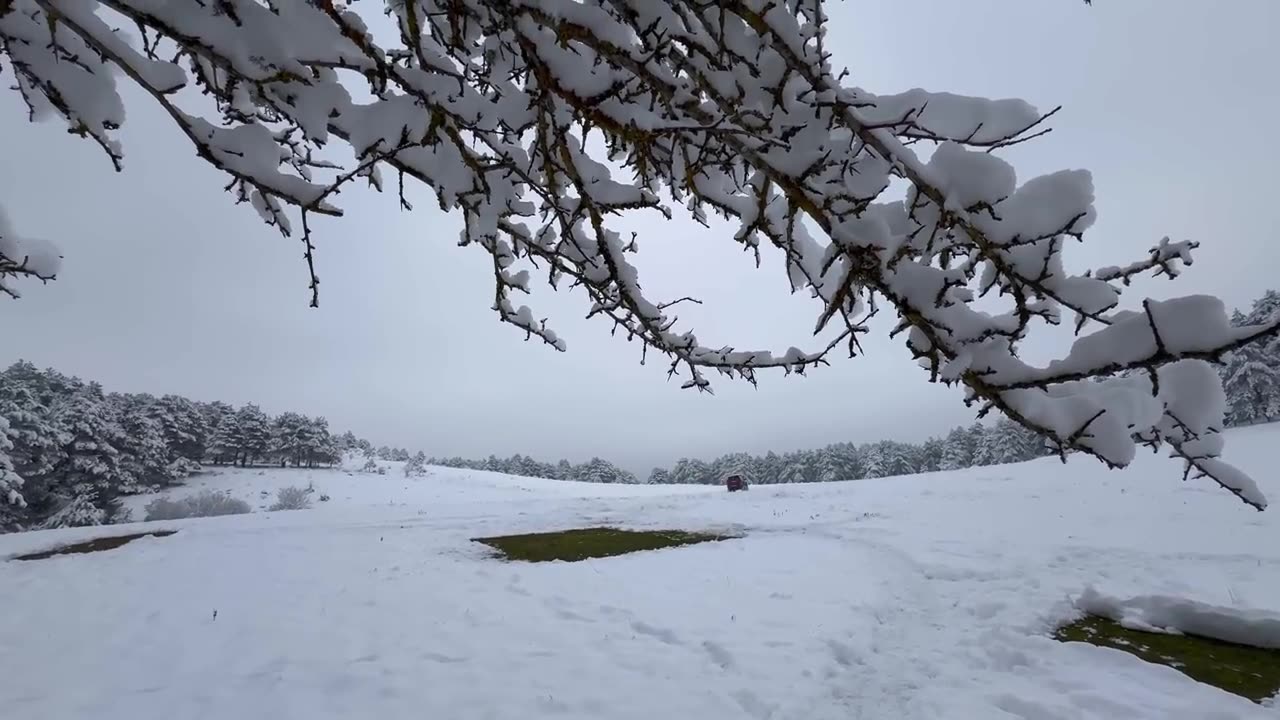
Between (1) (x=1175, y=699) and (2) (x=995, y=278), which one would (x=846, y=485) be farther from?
(2) (x=995, y=278)

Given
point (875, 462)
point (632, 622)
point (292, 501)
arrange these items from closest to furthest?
1. point (632, 622)
2. point (292, 501)
3. point (875, 462)

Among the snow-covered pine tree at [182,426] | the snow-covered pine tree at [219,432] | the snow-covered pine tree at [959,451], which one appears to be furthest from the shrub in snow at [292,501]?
the snow-covered pine tree at [959,451]

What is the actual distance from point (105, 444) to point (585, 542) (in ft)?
116

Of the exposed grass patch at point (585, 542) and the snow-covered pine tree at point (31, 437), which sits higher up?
the snow-covered pine tree at point (31, 437)

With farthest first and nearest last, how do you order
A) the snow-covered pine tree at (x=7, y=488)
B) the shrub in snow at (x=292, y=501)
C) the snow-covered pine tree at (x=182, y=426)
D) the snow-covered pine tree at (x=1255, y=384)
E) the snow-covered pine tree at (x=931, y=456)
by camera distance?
the snow-covered pine tree at (x=931, y=456), the snow-covered pine tree at (x=182, y=426), the snow-covered pine tree at (x=1255, y=384), the shrub in snow at (x=292, y=501), the snow-covered pine tree at (x=7, y=488)

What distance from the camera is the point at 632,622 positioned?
231 inches

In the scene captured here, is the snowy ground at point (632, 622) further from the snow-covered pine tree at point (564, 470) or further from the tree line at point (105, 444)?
the snow-covered pine tree at point (564, 470)

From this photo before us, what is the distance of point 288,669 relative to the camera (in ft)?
15.4

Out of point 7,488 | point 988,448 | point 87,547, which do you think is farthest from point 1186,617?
point 988,448

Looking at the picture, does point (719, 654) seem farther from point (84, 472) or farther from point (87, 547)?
point (84, 472)

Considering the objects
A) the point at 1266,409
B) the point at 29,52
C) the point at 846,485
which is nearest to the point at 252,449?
the point at 846,485

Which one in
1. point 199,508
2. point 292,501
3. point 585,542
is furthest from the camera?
point 292,501

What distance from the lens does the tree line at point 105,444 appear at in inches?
1086

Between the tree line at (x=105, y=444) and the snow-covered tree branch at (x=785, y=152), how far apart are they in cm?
2710
